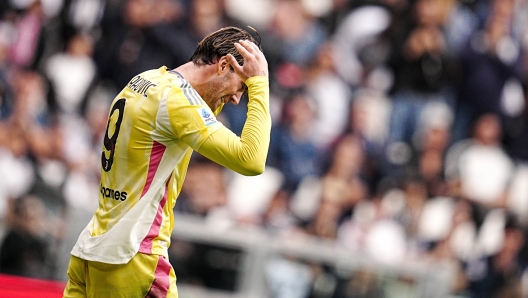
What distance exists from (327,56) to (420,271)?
3083 mm

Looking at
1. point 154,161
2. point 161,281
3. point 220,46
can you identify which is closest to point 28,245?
point 161,281

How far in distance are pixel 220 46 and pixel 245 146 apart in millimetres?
481

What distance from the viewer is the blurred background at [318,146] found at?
7516 millimetres

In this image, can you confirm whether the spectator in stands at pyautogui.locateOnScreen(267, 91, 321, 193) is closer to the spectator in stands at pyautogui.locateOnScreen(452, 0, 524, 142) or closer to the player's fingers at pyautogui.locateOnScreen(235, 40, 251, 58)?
the spectator in stands at pyautogui.locateOnScreen(452, 0, 524, 142)

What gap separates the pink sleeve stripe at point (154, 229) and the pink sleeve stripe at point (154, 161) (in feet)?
0.31

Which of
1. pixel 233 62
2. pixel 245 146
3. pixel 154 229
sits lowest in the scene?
pixel 154 229

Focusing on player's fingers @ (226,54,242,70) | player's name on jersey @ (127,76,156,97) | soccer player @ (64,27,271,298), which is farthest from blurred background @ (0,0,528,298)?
player's fingers @ (226,54,242,70)

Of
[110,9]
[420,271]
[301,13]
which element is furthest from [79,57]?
[420,271]

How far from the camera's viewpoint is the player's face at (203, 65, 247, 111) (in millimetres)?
3516

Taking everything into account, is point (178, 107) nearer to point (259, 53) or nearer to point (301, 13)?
point (259, 53)

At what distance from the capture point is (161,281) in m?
3.48

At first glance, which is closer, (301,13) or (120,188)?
(120,188)

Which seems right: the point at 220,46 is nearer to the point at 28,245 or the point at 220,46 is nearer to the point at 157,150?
the point at 157,150

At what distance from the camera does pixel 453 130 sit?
11.1 meters
